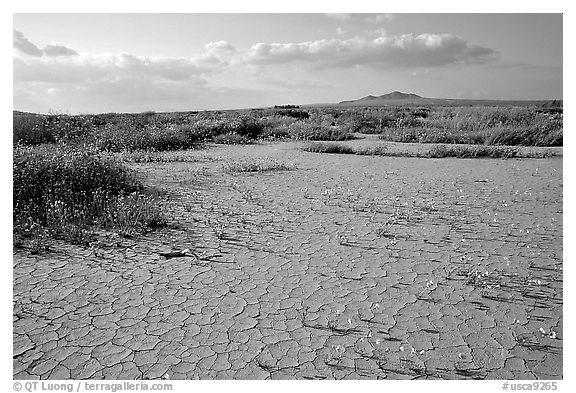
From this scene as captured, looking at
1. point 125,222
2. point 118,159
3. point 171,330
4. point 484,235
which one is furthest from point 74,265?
point 118,159

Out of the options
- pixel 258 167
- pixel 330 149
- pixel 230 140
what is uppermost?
pixel 230 140

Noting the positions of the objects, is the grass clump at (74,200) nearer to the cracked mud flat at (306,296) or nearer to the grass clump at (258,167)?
the cracked mud flat at (306,296)

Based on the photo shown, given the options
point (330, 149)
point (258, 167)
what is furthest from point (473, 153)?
point (258, 167)

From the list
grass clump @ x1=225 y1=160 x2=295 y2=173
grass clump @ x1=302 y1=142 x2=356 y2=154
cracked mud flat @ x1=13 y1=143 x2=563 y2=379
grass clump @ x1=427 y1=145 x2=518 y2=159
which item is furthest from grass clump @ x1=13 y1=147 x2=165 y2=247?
grass clump @ x1=427 y1=145 x2=518 y2=159

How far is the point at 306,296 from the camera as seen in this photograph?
4738 millimetres

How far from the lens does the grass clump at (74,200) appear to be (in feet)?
21.2

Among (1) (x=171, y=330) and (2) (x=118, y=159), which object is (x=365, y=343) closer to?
(1) (x=171, y=330)

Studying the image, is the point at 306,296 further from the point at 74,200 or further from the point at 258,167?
the point at 258,167

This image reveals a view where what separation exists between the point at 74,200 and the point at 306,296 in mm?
5349

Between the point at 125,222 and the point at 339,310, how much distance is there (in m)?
3.92

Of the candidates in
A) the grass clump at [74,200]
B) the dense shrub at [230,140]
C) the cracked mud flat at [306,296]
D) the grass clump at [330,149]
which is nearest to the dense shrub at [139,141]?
the dense shrub at [230,140]

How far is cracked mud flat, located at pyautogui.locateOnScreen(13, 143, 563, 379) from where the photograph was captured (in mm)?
3637

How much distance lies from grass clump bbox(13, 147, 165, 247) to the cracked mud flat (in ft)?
1.53

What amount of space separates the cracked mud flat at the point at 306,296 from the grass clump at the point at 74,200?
47 centimetres
